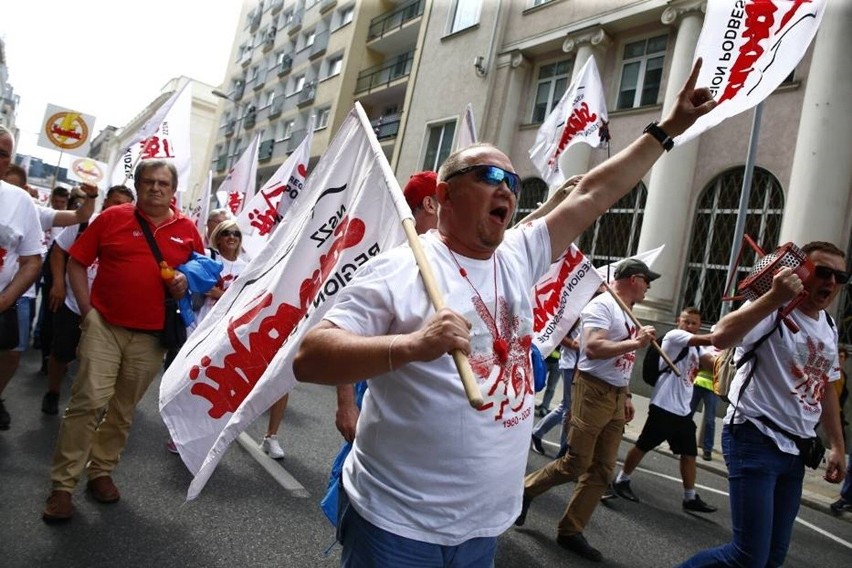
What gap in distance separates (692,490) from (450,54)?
57.9 ft

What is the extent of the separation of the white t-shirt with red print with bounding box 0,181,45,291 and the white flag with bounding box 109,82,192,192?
162 inches

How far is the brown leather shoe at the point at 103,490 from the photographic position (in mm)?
3578

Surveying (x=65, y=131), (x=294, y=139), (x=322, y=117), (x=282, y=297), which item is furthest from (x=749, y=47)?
(x=294, y=139)

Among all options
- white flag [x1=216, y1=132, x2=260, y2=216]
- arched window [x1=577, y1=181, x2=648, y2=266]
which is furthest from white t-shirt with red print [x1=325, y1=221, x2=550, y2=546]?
arched window [x1=577, y1=181, x2=648, y2=266]

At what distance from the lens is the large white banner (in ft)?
34.0

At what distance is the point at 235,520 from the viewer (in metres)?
3.60

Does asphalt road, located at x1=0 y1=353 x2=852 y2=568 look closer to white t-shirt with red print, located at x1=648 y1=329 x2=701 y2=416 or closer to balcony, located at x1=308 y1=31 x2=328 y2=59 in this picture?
white t-shirt with red print, located at x1=648 y1=329 x2=701 y2=416

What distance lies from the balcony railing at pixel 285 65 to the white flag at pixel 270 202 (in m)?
26.7

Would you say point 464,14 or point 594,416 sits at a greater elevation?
point 464,14

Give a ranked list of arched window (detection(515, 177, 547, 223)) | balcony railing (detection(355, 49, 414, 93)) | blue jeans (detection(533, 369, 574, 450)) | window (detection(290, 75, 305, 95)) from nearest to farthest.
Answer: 1. blue jeans (detection(533, 369, 574, 450))
2. arched window (detection(515, 177, 547, 223))
3. balcony railing (detection(355, 49, 414, 93))
4. window (detection(290, 75, 305, 95))

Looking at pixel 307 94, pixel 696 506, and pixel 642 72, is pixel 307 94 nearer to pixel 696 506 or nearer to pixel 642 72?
pixel 642 72

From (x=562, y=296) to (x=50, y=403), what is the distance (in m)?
4.34

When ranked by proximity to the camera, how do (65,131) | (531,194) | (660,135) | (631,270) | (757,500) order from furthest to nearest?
(531,194) < (65,131) < (631,270) < (757,500) < (660,135)

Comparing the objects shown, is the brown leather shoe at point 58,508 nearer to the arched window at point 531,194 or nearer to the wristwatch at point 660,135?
the wristwatch at point 660,135
